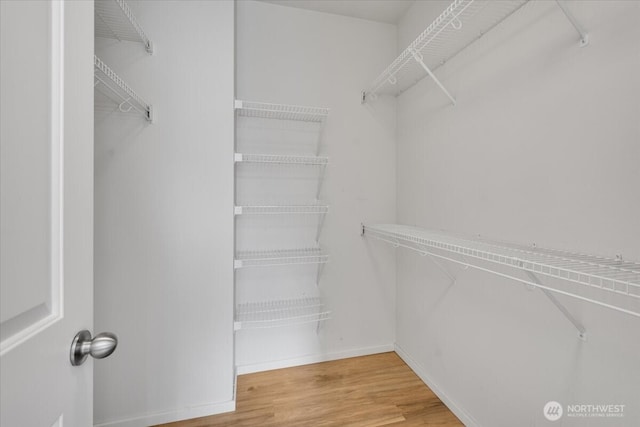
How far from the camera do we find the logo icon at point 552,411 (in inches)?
40.2

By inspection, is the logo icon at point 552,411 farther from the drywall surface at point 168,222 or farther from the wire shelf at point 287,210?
the drywall surface at point 168,222

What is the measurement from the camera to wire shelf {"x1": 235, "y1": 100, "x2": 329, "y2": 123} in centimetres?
173

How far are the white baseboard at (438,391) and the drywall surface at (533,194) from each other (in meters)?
0.01

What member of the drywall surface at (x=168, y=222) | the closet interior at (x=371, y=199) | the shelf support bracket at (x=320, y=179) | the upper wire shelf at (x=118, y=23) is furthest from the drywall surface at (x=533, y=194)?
the upper wire shelf at (x=118, y=23)

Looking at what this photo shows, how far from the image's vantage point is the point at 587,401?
935mm

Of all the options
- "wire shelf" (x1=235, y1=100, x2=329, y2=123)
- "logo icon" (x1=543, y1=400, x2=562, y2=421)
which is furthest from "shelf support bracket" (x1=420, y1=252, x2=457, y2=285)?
"wire shelf" (x1=235, y1=100, x2=329, y2=123)

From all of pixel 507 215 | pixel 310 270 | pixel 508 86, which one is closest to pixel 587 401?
pixel 507 215

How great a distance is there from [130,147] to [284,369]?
5.65 ft

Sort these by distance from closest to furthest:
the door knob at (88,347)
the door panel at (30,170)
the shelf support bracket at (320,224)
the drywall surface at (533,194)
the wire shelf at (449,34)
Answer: the door panel at (30,170) < the door knob at (88,347) < the drywall surface at (533,194) < the wire shelf at (449,34) < the shelf support bracket at (320,224)

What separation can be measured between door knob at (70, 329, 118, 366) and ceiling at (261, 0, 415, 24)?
2.19 m

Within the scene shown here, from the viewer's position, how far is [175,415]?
1.50m

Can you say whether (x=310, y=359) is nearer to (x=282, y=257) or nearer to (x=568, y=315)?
(x=282, y=257)

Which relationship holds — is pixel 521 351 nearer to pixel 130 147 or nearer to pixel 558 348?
pixel 558 348

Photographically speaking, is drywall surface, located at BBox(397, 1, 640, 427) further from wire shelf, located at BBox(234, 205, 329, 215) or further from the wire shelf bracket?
wire shelf, located at BBox(234, 205, 329, 215)
